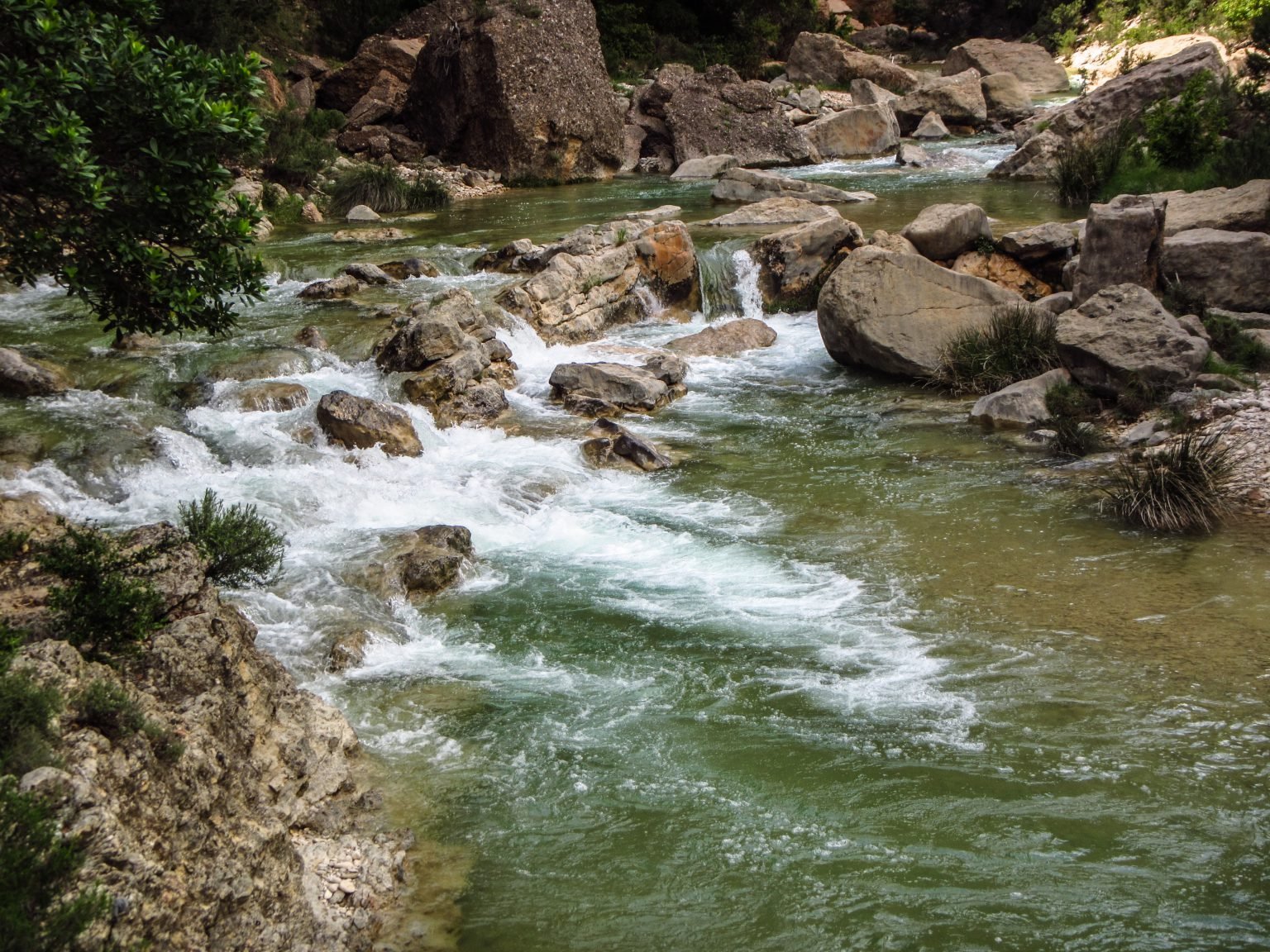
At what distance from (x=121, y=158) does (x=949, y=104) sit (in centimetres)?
2773

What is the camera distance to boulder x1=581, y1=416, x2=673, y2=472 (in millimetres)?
11000

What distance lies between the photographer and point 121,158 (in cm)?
669

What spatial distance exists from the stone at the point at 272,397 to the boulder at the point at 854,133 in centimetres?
1961

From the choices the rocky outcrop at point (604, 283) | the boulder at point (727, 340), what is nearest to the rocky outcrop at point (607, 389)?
the boulder at point (727, 340)

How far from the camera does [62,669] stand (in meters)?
4.10

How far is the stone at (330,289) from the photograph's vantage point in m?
15.6

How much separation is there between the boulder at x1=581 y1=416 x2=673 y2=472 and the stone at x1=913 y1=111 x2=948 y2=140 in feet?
71.4

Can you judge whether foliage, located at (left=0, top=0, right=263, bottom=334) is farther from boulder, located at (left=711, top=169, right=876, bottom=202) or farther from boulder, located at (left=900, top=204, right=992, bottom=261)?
boulder, located at (left=711, top=169, right=876, bottom=202)

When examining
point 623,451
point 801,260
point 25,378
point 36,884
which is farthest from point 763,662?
point 801,260

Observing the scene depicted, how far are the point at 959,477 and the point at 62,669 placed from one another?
25.7 ft

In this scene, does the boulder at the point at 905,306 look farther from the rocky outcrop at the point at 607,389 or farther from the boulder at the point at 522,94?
the boulder at the point at 522,94

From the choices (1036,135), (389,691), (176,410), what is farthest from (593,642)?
(1036,135)

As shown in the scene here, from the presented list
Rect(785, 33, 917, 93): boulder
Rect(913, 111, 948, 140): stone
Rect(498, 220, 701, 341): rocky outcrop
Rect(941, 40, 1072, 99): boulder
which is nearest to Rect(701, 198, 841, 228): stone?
Rect(498, 220, 701, 341): rocky outcrop

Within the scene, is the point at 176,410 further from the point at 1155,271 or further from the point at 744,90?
the point at 744,90
